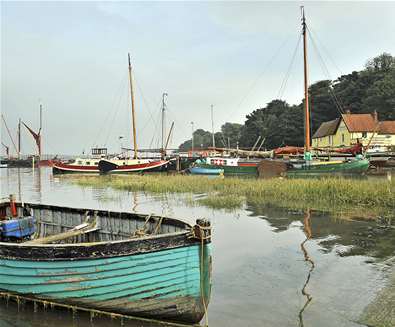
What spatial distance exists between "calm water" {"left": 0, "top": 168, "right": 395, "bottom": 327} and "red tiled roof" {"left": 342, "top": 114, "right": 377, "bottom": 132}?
54.9m

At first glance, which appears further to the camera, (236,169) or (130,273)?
(236,169)

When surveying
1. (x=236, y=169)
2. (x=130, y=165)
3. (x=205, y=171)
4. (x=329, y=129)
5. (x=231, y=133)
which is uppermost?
(x=231, y=133)

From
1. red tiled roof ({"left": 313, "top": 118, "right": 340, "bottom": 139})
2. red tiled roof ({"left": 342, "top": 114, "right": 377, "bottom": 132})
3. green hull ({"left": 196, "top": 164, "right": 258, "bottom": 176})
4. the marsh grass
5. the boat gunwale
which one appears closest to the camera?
the boat gunwale

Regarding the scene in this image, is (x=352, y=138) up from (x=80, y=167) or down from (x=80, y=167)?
up

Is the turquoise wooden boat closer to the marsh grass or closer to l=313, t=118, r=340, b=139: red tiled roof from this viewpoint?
the marsh grass

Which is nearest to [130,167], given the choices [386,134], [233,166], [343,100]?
[233,166]

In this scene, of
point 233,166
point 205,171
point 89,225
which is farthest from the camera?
point 205,171

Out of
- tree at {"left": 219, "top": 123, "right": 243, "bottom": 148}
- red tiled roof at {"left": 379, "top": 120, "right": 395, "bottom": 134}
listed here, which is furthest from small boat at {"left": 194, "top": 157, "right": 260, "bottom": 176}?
tree at {"left": 219, "top": 123, "right": 243, "bottom": 148}

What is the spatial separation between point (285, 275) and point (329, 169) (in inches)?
1113

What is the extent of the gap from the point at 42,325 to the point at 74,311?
55 cm

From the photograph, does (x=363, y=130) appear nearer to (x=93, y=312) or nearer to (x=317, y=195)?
(x=317, y=195)

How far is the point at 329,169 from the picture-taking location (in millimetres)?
34719

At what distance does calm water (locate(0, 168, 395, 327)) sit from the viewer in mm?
6461

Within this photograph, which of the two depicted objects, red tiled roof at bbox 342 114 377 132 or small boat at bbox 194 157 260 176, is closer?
small boat at bbox 194 157 260 176
